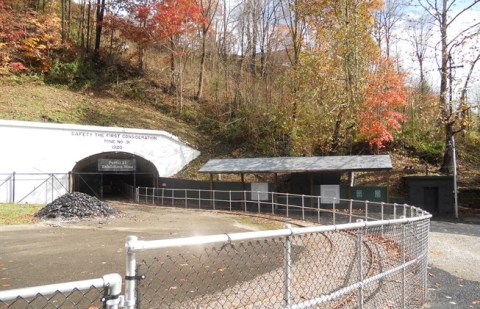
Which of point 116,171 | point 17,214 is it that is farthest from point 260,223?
point 116,171

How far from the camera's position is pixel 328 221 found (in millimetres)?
18359

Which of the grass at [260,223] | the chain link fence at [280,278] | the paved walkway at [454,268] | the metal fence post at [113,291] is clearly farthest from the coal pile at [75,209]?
the metal fence post at [113,291]

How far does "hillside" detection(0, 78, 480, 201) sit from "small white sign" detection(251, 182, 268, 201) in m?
8.59

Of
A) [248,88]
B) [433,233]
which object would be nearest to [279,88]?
[248,88]

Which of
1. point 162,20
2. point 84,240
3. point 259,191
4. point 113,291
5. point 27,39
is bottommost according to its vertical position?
point 84,240

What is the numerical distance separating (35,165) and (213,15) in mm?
25056

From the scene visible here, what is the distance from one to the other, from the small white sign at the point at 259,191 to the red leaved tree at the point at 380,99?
724 centimetres

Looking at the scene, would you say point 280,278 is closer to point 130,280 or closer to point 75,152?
point 130,280

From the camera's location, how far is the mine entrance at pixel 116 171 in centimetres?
3003

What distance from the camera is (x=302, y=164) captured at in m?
23.8

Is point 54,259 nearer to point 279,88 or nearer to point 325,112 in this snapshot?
point 325,112

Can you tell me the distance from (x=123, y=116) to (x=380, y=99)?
20.5 meters

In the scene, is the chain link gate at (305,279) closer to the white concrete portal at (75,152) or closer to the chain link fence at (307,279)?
the chain link fence at (307,279)

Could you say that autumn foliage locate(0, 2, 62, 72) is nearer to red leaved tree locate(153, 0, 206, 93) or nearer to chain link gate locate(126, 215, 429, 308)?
red leaved tree locate(153, 0, 206, 93)
